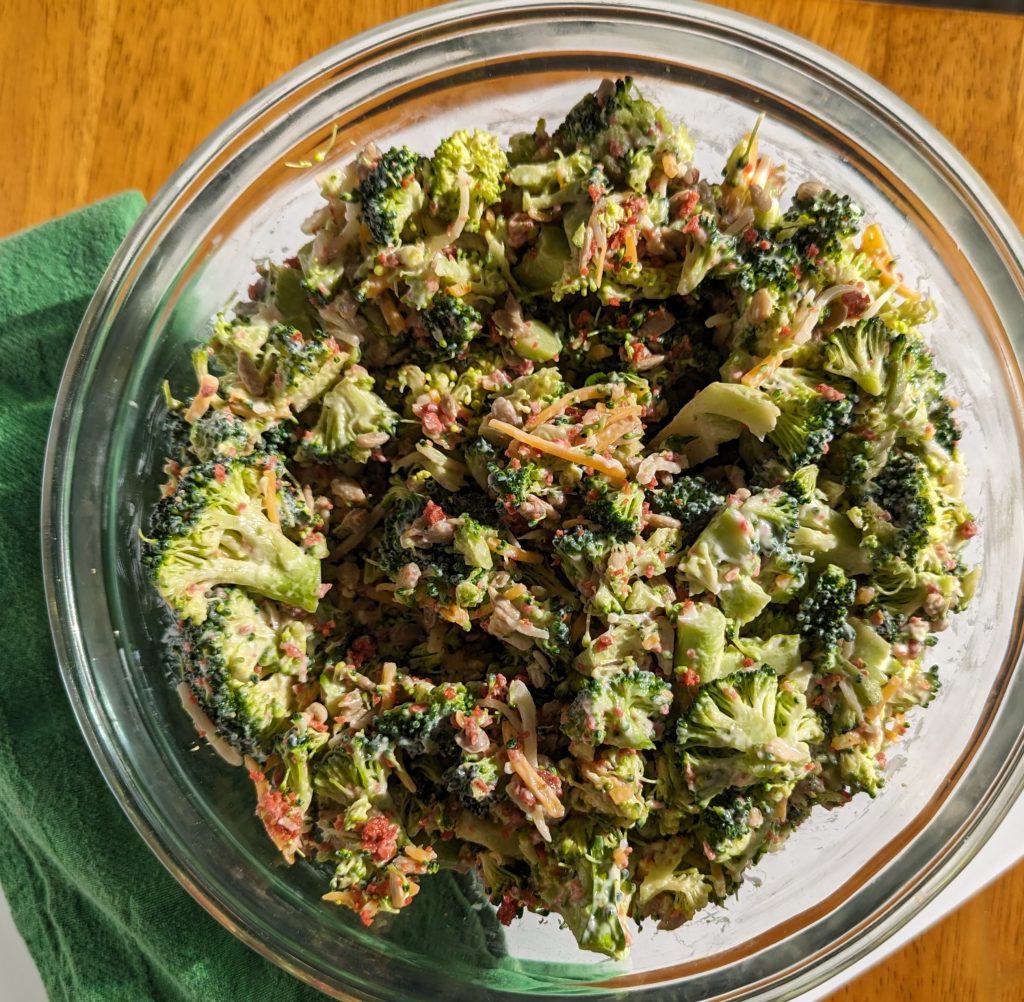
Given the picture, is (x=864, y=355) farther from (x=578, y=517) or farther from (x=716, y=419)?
(x=578, y=517)

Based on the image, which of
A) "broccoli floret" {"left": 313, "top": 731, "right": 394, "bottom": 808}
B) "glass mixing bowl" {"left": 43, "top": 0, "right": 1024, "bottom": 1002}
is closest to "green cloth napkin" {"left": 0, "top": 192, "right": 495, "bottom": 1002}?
"glass mixing bowl" {"left": 43, "top": 0, "right": 1024, "bottom": 1002}

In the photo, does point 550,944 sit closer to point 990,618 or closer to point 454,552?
point 454,552

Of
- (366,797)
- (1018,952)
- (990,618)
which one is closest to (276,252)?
(366,797)

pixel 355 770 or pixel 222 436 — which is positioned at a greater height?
pixel 222 436

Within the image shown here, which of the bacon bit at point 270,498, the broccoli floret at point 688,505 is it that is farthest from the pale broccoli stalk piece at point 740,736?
the bacon bit at point 270,498

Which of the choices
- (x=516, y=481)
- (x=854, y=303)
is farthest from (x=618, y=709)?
(x=854, y=303)

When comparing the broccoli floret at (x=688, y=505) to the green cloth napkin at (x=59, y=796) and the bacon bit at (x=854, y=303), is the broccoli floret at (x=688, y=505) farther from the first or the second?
the green cloth napkin at (x=59, y=796)

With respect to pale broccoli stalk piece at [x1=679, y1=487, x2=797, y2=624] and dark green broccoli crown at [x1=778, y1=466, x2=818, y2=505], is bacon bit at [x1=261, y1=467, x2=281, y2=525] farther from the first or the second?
dark green broccoli crown at [x1=778, y1=466, x2=818, y2=505]
